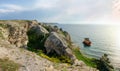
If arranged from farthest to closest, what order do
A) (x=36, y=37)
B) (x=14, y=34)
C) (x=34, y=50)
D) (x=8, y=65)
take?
(x=36, y=37)
(x=34, y=50)
(x=14, y=34)
(x=8, y=65)

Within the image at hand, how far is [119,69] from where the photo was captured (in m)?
83.2

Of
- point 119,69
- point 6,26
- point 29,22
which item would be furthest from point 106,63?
point 6,26

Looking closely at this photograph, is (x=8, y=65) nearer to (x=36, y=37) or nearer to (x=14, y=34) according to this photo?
(x=14, y=34)

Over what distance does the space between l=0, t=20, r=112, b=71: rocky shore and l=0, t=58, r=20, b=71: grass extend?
21 cm

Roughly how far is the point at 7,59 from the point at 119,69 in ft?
217

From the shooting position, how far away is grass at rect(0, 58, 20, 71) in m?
21.4

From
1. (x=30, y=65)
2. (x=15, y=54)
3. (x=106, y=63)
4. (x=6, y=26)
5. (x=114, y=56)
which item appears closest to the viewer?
(x=30, y=65)

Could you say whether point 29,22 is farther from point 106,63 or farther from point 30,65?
point 30,65

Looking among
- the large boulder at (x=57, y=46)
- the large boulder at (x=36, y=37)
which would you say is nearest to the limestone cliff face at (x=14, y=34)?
the large boulder at (x=36, y=37)

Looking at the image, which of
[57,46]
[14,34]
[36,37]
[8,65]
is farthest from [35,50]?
[8,65]

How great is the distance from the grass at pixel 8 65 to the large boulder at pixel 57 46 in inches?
1105

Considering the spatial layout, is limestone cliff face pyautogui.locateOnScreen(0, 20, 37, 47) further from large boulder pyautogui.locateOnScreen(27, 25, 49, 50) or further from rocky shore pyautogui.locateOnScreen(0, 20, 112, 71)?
large boulder pyautogui.locateOnScreen(27, 25, 49, 50)

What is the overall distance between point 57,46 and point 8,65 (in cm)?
3059

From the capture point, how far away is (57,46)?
52.3 metres
